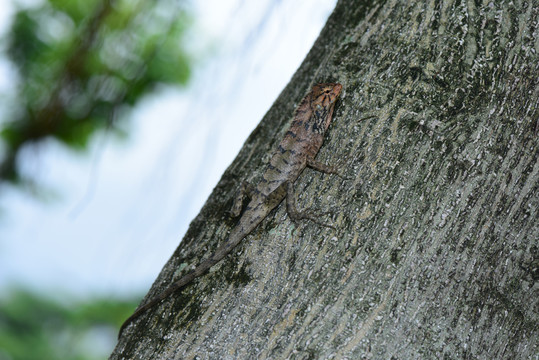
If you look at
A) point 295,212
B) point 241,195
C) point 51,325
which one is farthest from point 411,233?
point 51,325

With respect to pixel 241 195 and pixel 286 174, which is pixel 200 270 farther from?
pixel 286 174

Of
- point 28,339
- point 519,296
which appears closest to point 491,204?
point 519,296

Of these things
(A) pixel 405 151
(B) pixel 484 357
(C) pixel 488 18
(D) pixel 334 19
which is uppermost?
(D) pixel 334 19

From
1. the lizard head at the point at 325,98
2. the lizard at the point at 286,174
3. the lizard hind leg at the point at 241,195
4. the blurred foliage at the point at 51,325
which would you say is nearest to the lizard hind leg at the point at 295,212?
the lizard at the point at 286,174

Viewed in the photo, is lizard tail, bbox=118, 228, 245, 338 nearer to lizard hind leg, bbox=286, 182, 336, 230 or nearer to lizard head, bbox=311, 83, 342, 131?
lizard hind leg, bbox=286, 182, 336, 230

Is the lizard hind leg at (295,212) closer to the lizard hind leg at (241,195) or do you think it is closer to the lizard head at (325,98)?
the lizard hind leg at (241,195)

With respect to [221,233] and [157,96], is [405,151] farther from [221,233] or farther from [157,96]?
[157,96]
